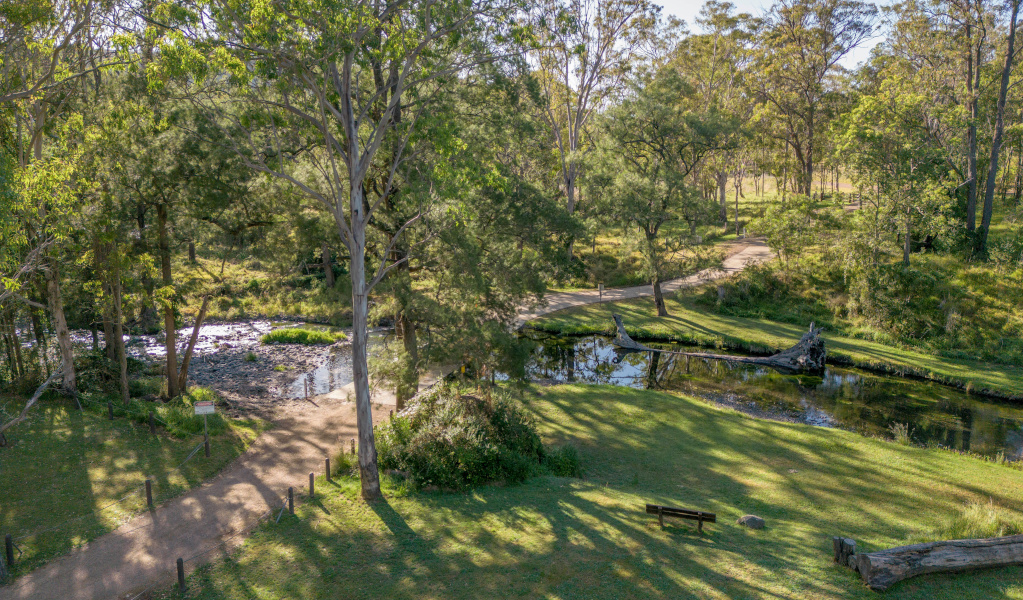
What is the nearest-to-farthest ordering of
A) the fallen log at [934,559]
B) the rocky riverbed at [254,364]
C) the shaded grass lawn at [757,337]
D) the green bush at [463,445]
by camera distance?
1. the fallen log at [934,559]
2. the green bush at [463,445]
3. the rocky riverbed at [254,364]
4. the shaded grass lawn at [757,337]

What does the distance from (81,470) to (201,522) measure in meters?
4.64

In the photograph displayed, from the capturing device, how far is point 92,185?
16344 mm

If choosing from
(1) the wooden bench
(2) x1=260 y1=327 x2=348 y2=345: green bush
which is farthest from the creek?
(1) the wooden bench

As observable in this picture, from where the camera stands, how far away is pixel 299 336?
32.2 m

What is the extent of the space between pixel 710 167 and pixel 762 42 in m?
10.6

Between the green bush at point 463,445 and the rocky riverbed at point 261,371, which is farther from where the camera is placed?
→ the rocky riverbed at point 261,371

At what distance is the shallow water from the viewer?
20.2 meters

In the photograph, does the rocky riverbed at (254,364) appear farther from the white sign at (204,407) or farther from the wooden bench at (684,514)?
the wooden bench at (684,514)

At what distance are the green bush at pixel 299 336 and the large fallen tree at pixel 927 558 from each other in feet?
89.2

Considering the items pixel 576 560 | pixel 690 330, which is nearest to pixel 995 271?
pixel 690 330

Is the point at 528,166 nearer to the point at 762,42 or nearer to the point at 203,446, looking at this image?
the point at 762,42

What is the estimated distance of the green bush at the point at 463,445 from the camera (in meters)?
14.1

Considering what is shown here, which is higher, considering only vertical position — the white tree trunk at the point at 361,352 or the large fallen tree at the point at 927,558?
the white tree trunk at the point at 361,352

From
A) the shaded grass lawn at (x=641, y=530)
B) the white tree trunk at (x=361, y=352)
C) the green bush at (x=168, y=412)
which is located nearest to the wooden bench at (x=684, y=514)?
the shaded grass lawn at (x=641, y=530)
